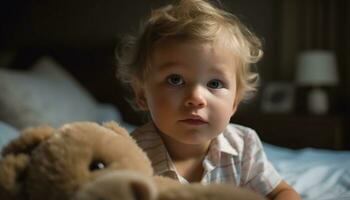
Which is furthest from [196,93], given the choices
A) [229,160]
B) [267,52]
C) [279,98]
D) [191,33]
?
[267,52]

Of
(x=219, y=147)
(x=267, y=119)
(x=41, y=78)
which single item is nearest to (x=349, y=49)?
(x=267, y=119)

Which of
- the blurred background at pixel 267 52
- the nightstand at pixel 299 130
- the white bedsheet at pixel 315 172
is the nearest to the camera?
the white bedsheet at pixel 315 172

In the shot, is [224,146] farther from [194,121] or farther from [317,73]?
[317,73]

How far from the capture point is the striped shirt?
0.99 meters

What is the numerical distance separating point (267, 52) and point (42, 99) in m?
1.61

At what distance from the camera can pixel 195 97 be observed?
0.85m

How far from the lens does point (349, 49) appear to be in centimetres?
309

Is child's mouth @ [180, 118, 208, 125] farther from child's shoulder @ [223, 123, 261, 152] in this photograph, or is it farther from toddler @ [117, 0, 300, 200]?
child's shoulder @ [223, 123, 261, 152]

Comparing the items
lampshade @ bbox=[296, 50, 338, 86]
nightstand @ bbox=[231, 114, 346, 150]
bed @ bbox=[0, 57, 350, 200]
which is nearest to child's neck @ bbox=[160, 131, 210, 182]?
bed @ bbox=[0, 57, 350, 200]

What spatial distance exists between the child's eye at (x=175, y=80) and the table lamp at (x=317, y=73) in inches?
85.9

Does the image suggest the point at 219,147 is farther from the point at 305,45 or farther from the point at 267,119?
the point at 305,45

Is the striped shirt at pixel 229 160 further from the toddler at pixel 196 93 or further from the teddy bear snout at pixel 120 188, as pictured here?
the teddy bear snout at pixel 120 188

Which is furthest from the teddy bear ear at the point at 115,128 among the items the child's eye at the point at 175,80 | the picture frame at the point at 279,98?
the picture frame at the point at 279,98

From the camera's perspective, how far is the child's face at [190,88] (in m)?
0.86
